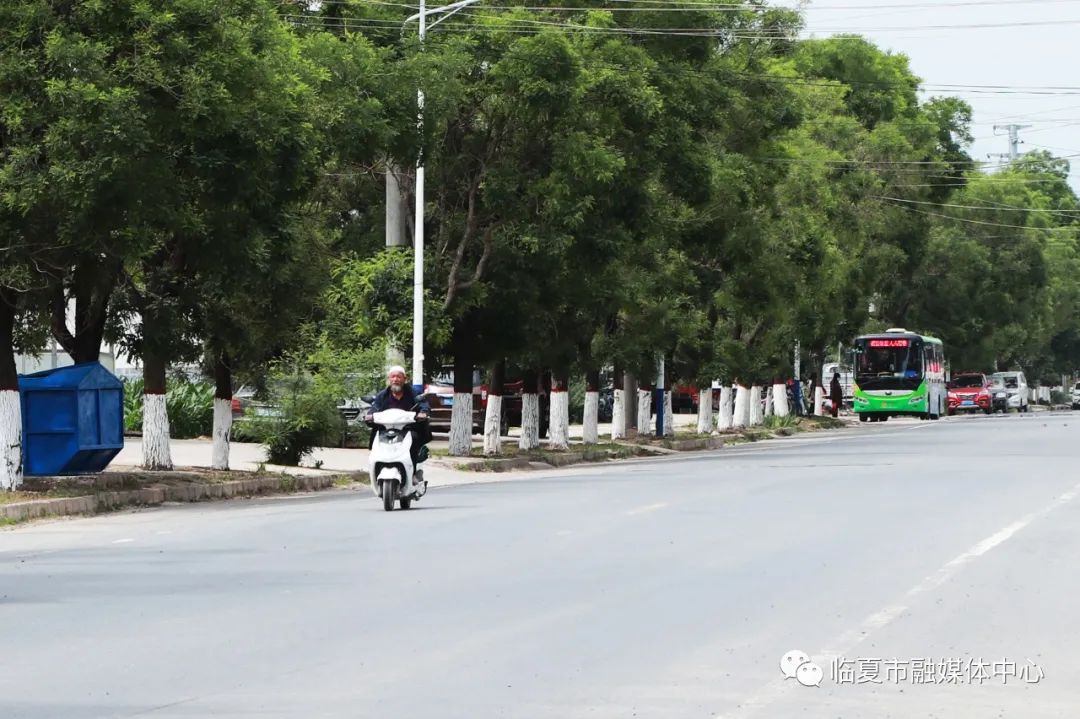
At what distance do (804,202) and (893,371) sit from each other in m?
20.5

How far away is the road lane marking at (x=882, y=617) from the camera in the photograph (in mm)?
9047

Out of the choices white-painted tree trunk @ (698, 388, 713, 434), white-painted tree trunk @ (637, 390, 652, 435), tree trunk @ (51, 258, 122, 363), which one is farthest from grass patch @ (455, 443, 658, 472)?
white-painted tree trunk @ (698, 388, 713, 434)

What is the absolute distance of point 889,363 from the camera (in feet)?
250

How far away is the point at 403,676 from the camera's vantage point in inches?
384

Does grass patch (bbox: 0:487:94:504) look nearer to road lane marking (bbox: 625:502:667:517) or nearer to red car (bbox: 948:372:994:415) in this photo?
road lane marking (bbox: 625:502:667:517)

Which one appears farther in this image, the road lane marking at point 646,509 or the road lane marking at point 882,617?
the road lane marking at point 646,509

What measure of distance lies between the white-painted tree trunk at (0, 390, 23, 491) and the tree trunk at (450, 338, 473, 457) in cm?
1393

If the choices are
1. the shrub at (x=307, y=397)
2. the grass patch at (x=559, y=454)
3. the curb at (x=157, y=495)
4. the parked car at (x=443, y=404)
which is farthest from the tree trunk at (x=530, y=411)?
the curb at (x=157, y=495)

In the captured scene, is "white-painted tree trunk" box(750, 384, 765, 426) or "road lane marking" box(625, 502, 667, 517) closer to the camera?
"road lane marking" box(625, 502, 667, 517)

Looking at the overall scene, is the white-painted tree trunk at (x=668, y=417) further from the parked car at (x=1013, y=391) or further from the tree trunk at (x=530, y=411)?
the parked car at (x=1013, y=391)

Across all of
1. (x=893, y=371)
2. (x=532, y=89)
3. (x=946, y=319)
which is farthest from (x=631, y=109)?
(x=946, y=319)

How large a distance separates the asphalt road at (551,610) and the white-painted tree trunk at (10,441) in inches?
73.6

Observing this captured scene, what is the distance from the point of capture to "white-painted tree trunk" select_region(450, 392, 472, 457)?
37088 millimetres

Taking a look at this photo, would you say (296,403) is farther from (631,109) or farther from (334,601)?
(334,601)
